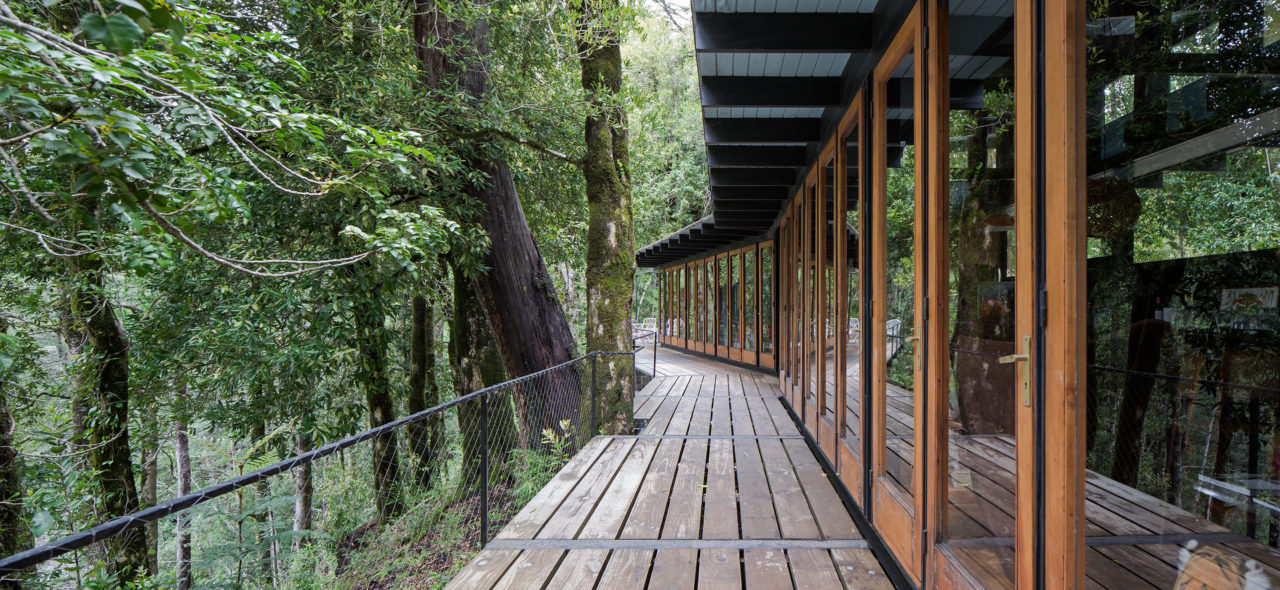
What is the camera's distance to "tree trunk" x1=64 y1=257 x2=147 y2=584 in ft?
15.7

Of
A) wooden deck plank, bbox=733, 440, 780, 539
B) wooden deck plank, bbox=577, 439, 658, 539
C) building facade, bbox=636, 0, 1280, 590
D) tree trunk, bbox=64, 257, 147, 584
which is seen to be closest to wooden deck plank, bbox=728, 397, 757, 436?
wooden deck plank, bbox=733, 440, 780, 539

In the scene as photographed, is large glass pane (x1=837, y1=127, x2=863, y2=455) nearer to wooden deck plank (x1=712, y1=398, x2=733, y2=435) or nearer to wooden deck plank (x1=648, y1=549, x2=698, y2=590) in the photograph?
wooden deck plank (x1=648, y1=549, x2=698, y2=590)

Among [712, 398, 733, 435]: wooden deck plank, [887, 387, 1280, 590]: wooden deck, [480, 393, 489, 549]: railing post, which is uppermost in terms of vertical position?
[887, 387, 1280, 590]: wooden deck

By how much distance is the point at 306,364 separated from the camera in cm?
406

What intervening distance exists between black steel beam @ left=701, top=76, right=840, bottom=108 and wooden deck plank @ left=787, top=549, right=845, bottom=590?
9.43 ft

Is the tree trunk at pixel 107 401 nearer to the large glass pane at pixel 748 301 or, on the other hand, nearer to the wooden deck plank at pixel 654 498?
the wooden deck plank at pixel 654 498

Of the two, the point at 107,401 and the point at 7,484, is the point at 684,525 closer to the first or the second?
the point at 7,484

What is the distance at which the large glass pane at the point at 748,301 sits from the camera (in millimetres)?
10208

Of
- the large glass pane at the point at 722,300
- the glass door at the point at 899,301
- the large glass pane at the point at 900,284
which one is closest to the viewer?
the glass door at the point at 899,301

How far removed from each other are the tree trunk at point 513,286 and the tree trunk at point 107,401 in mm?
3214

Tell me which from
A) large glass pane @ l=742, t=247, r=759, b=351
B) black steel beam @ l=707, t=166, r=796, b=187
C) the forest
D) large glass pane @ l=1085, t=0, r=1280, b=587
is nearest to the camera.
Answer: large glass pane @ l=1085, t=0, r=1280, b=587

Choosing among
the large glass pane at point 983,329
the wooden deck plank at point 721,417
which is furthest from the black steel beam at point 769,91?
the wooden deck plank at point 721,417

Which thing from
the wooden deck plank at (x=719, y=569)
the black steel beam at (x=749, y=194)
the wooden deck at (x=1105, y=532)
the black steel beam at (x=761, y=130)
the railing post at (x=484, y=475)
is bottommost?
the wooden deck plank at (x=719, y=569)

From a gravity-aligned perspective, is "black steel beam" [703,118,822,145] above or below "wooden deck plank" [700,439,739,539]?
above
